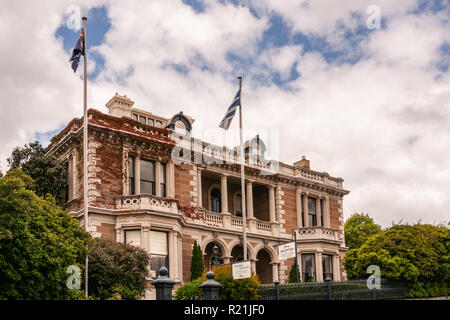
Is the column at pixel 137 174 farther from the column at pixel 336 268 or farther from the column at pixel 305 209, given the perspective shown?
the column at pixel 336 268

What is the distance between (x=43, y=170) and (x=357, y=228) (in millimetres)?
38481

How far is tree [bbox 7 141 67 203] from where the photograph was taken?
30578mm

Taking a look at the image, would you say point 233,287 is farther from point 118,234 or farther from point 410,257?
point 410,257

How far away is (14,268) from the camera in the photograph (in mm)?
18391

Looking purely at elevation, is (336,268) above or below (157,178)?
below

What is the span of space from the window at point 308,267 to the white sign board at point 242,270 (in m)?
19.2

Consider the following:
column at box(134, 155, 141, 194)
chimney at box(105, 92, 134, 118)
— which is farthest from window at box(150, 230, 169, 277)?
chimney at box(105, 92, 134, 118)

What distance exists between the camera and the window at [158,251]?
96.1 feet

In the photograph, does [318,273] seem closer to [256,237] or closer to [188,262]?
[256,237]

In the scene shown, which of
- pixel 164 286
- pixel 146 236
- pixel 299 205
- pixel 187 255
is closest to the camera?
pixel 164 286

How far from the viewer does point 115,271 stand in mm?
23625

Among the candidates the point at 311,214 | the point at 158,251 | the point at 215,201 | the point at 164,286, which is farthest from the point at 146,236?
the point at 311,214

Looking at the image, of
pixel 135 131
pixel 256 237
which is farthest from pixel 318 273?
pixel 135 131

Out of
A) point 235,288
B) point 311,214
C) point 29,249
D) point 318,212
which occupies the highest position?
point 318,212
